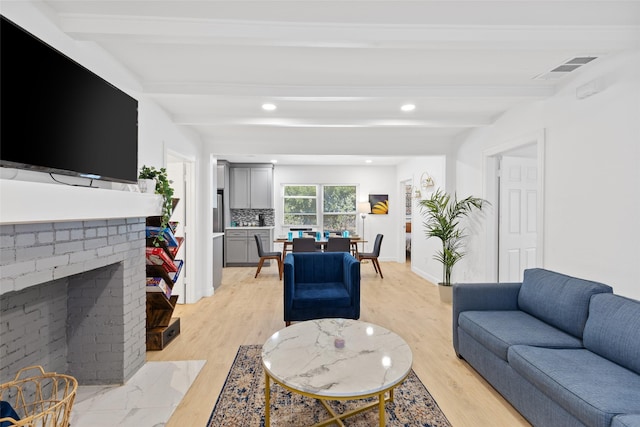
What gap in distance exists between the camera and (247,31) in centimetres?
204

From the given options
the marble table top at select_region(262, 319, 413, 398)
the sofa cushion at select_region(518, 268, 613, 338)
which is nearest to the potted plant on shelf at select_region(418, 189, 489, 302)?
the sofa cushion at select_region(518, 268, 613, 338)

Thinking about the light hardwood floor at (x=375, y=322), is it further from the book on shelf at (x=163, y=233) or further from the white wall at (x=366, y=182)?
the white wall at (x=366, y=182)

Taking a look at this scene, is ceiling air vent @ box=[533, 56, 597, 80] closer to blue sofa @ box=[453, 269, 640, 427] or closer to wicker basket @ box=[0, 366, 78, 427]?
blue sofa @ box=[453, 269, 640, 427]

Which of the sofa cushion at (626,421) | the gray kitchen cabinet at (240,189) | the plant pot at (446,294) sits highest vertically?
the gray kitchen cabinet at (240,189)

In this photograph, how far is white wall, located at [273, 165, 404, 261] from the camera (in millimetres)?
7977

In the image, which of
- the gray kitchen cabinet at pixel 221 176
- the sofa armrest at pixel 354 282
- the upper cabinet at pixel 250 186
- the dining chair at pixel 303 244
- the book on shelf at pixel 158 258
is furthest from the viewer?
the upper cabinet at pixel 250 186

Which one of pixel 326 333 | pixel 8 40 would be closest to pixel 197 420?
pixel 326 333

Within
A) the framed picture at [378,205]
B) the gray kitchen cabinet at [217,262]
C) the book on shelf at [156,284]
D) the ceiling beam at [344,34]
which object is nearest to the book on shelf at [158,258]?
the book on shelf at [156,284]

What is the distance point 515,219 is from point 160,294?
13.6 ft

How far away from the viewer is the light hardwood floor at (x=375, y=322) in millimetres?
2113

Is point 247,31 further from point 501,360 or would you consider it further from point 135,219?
point 501,360

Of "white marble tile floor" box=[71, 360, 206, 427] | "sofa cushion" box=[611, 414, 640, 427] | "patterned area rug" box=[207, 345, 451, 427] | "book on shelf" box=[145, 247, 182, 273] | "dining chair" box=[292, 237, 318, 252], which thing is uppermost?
"book on shelf" box=[145, 247, 182, 273]

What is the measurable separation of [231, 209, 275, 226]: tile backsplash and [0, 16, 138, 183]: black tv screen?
551 cm

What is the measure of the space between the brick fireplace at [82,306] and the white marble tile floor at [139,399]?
0.35 ft
